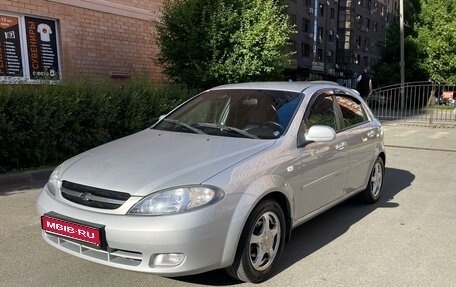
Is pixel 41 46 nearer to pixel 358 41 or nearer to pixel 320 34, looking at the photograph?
pixel 320 34

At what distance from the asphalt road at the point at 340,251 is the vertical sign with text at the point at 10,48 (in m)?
4.87

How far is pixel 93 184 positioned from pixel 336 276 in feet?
6.74

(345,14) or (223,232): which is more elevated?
(345,14)

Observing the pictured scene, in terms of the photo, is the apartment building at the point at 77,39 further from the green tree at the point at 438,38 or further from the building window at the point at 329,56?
the building window at the point at 329,56

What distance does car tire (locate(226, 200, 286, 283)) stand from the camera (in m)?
3.41

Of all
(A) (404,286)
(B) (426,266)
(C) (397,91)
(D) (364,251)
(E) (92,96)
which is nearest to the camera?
(A) (404,286)

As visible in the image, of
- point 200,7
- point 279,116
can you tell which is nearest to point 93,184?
point 279,116

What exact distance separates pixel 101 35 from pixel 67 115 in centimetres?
505

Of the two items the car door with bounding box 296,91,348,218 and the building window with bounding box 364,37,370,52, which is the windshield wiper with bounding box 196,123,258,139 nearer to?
the car door with bounding box 296,91,348,218

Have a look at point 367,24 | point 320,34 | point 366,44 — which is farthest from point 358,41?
point 320,34

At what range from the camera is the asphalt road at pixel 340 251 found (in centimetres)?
366

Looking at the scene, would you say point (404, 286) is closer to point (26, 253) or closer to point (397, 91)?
point (26, 253)

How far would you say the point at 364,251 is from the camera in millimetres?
4344

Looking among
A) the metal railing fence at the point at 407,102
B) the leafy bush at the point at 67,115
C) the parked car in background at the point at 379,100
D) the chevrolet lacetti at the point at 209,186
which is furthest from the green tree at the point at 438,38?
the chevrolet lacetti at the point at 209,186
